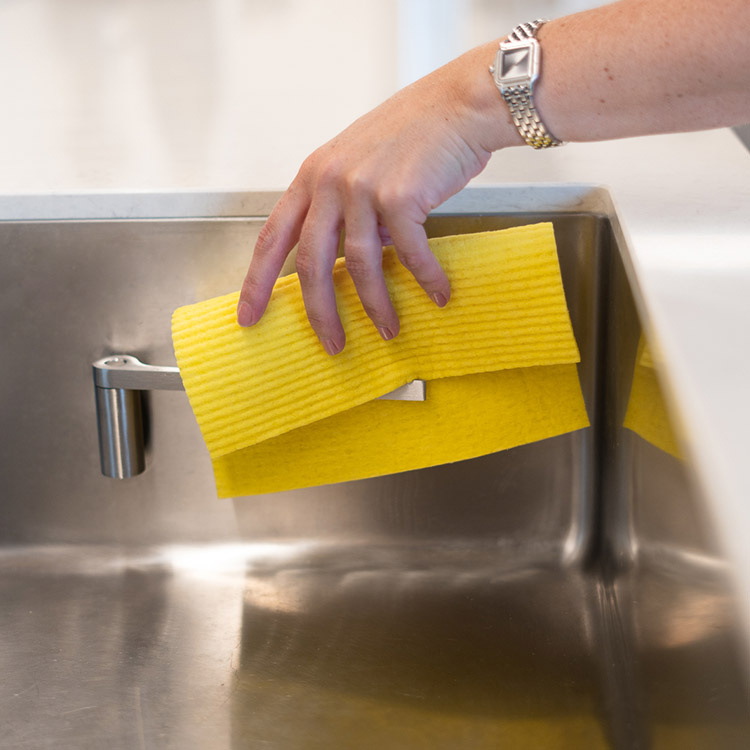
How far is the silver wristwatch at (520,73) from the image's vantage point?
494 mm

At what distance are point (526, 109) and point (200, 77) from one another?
2.25 feet

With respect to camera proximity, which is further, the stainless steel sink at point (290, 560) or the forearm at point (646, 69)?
the stainless steel sink at point (290, 560)

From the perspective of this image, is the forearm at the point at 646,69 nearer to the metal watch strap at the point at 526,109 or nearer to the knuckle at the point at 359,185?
the metal watch strap at the point at 526,109

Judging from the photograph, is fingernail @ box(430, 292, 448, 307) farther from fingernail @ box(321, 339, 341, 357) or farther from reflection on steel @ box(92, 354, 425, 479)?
reflection on steel @ box(92, 354, 425, 479)

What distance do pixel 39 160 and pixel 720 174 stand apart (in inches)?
21.5

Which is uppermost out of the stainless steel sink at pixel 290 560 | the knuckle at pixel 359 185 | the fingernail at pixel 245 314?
the knuckle at pixel 359 185

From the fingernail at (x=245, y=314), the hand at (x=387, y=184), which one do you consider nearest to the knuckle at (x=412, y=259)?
the hand at (x=387, y=184)

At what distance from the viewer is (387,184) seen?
502 mm

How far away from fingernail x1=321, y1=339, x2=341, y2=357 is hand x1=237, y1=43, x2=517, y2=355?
0.01 meters

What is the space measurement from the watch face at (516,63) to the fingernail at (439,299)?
5.2 inches

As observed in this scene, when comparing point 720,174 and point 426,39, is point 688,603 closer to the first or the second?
point 720,174

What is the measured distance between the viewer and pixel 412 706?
0.56 metres

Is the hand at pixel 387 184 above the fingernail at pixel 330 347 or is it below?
above

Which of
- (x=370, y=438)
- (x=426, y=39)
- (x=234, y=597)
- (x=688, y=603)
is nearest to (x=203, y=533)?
(x=234, y=597)
